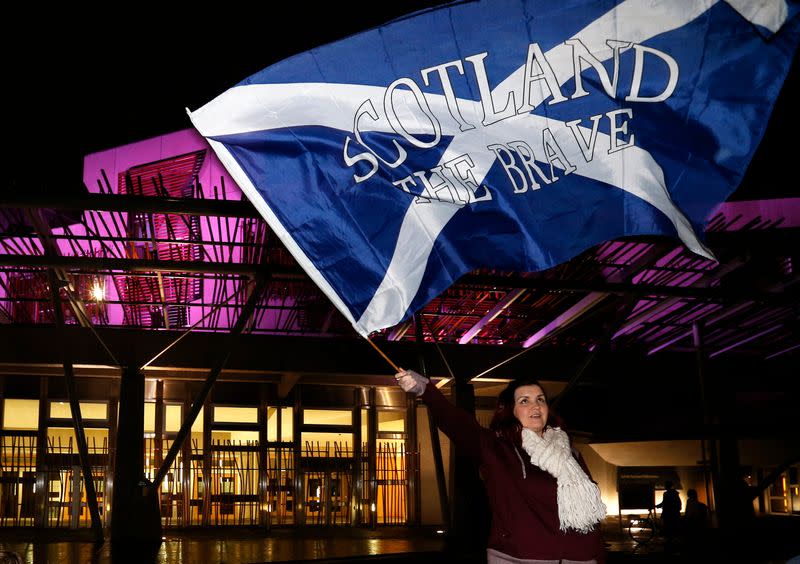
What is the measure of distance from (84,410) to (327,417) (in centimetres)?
533

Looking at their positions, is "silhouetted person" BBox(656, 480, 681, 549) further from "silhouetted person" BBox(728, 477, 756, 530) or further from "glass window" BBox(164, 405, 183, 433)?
"glass window" BBox(164, 405, 183, 433)

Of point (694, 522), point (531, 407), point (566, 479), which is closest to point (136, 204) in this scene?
point (531, 407)

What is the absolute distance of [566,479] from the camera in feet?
13.0

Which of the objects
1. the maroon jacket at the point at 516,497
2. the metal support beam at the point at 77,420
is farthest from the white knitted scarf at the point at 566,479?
the metal support beam at the point at 77,420

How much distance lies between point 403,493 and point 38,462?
7.92 m

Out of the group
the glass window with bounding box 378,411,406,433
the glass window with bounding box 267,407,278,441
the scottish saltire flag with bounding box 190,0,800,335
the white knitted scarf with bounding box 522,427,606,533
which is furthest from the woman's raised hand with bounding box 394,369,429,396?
the glass window with bounding box 378,411,406,433

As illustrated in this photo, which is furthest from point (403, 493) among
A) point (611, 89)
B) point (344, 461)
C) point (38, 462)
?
point (611, 89)

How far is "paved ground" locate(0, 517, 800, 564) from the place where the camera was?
496 inches

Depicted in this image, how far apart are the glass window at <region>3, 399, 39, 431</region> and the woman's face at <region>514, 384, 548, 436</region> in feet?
57.2

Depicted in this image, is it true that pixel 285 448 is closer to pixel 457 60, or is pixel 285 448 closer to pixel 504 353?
pixel 504 353

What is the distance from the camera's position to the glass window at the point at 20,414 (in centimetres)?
1930

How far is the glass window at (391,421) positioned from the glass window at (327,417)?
31.5 inches

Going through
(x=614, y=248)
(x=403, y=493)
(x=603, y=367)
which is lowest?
(x=403, y=493)

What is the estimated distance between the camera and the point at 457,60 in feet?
18.5
